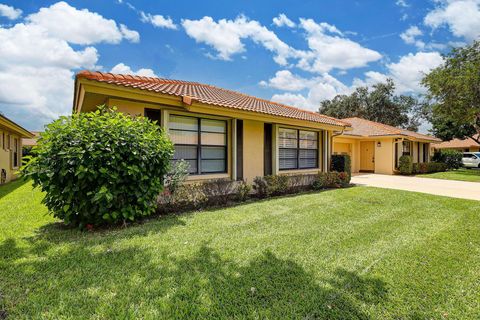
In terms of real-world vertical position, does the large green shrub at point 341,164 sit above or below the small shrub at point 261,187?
above

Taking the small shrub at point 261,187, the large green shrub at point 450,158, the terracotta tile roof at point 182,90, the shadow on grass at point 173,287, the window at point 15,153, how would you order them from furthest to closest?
the large green shrub at point 450,158
the window at point 15,153
the small shrub at point 261,187
the terracotta tile roof at point 182,90
the shadow on grass at point 173,287

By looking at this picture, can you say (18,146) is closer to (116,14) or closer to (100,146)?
(116,14)

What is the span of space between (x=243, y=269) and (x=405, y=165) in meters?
20.5

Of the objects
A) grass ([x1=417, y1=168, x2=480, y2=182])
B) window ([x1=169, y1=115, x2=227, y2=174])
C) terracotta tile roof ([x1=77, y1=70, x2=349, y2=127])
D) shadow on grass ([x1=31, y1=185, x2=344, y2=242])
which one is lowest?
shadow on grass ([x1=31, y1=185, x2=344, y2=242])

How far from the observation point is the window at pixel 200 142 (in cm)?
790

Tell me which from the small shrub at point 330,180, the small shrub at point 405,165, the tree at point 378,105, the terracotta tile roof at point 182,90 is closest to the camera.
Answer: the terracotta tile roof at point 182,90

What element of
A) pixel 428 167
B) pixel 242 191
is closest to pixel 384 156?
pixel 428 167

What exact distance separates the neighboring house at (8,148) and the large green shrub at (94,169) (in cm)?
1063

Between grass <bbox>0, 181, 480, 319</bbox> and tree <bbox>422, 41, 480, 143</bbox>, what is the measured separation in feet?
64.3

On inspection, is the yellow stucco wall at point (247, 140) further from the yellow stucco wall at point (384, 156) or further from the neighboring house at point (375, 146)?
the yellow stucco wall at point (384, 156)

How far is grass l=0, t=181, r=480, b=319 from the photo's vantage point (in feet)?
8.69

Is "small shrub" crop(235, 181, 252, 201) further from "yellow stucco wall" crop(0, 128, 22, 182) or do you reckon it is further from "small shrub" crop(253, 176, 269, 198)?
Answer: "yellow stucco wall" crop(0, 128, 22, 182)

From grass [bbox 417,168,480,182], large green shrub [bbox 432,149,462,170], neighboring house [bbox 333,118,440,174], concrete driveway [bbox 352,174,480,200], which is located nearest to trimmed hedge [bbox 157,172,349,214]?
concrete driveway [bbox 352,174,480,200]

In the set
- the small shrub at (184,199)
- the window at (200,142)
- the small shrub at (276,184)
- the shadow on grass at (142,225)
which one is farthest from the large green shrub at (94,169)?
the small shrub at (276,184)
